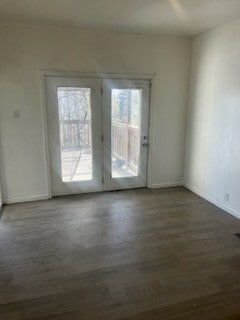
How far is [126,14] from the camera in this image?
319cm

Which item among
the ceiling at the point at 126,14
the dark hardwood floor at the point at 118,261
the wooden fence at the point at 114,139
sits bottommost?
the dark hardwood floor at the point at 118,261

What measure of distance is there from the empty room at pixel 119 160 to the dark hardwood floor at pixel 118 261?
0.01m

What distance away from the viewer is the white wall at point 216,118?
3.57 metres

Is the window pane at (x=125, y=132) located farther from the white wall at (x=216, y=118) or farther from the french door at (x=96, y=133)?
the white wall at (x=216, y=118)

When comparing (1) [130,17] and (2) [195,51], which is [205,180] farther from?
(1) [130,17]

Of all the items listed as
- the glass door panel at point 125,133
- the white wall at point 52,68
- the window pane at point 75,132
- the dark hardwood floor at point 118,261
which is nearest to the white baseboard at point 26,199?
the white wall at point 52,68

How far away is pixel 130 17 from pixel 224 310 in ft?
11.3

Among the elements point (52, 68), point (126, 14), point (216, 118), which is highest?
point (126, 14)

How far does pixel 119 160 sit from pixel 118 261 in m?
2.27

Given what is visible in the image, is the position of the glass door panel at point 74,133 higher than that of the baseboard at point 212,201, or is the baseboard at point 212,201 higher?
the glass door panel at point 74,133

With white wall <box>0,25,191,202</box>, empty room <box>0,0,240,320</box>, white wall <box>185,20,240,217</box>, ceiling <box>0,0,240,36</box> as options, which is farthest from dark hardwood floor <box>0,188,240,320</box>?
ceiling <box>0,0,240,36</box>

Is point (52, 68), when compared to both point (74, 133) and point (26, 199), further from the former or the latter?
point (26, 199)

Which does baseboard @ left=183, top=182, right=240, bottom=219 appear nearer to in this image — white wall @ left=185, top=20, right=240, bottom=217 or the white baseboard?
white wall @ left=185, top=20, right=240, bottom=217

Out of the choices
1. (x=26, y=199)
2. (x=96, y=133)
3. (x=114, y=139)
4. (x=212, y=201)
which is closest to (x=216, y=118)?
(x=212, y=201)
